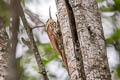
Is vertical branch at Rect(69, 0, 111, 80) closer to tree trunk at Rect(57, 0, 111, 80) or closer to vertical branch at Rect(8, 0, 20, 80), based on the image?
tree trunk at Rect(57, 0, 111, 80)

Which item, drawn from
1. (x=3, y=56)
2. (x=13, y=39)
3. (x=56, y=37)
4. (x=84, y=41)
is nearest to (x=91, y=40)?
(x=84, y=41)

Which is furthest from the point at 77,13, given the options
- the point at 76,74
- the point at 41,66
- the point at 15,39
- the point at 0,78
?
the point at 15,39

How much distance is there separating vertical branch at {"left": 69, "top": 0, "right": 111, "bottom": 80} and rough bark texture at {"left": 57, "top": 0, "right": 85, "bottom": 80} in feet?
0.14

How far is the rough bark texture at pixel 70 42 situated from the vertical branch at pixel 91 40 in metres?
0.04

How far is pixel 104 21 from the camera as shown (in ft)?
12.1

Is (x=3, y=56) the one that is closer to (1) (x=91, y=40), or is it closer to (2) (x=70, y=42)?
(2) (x=70, y=42)

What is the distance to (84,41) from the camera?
1562mm

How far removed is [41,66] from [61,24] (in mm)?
396

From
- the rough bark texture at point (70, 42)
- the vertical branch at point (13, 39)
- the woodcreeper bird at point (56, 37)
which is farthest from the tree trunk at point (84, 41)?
the vertical branch at point (13, 39)

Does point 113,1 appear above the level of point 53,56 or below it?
above

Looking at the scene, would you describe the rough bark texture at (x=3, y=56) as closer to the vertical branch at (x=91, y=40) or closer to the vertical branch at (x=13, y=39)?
the vertical branch at (x=91, y=40)

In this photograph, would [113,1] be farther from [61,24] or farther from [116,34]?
[61,24]

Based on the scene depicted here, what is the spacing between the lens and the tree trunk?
153 centimetres

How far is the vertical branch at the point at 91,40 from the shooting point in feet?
4.97
